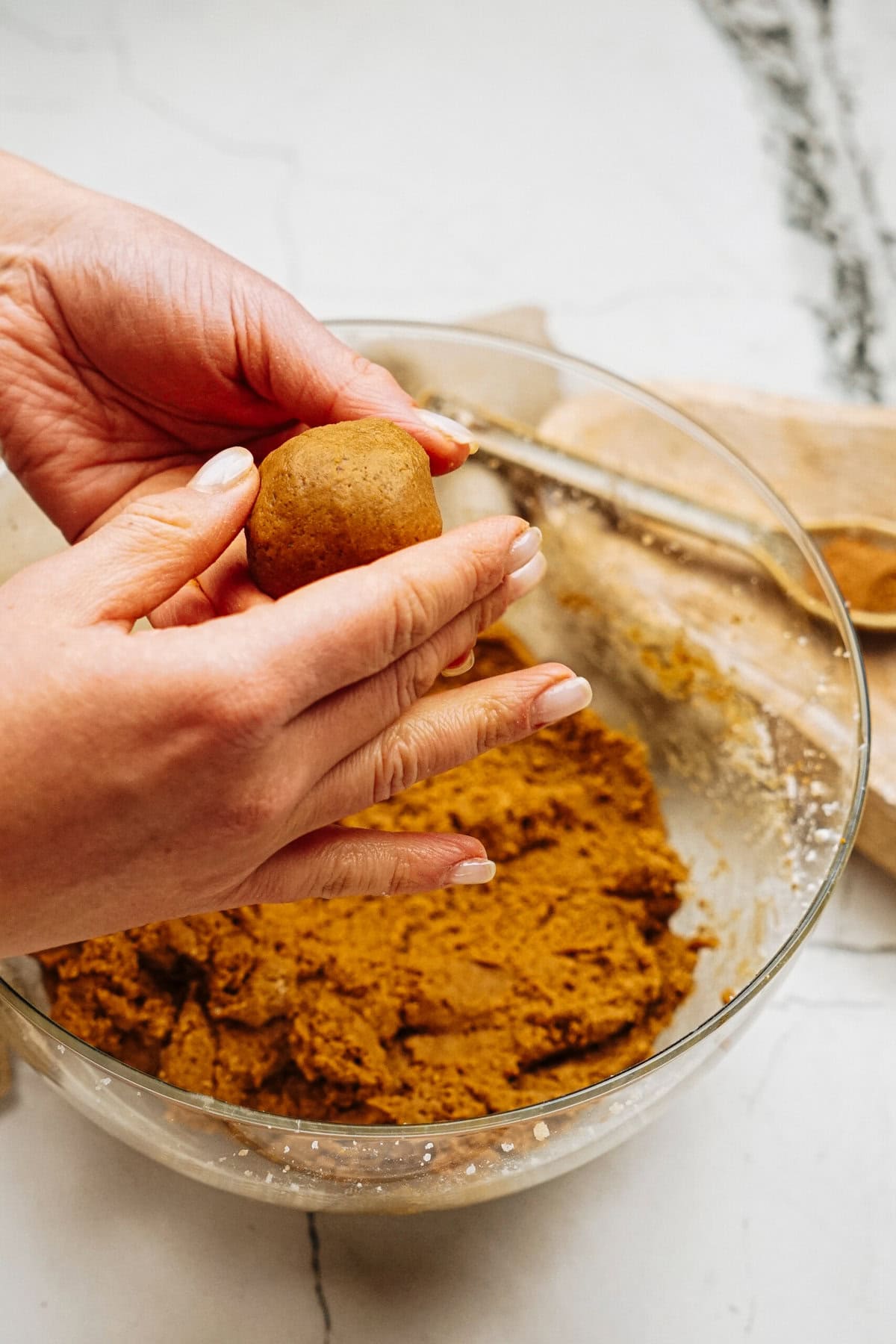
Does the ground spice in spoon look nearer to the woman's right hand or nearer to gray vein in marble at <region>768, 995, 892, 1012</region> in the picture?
gray vein in marble at <region>768, 995, 892, 1012</region>

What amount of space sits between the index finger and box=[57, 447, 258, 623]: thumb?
8cm

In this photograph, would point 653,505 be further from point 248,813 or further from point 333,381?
point 248,813

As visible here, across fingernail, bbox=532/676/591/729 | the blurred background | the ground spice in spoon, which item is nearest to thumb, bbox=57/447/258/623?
fingernail, bbox=532/676/591/729

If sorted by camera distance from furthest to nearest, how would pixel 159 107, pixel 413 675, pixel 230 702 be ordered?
1. pixel 159 107
2. pixel 413 675
3. pixel 230 702

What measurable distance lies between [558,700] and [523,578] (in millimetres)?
153

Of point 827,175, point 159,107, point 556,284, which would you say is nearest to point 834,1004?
point 556,284

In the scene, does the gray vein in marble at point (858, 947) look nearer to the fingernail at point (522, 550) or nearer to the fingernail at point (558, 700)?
the fingernail at point (558, 700)

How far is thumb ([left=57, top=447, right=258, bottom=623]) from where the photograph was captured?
966 mm

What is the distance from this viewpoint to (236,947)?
134 centimetres

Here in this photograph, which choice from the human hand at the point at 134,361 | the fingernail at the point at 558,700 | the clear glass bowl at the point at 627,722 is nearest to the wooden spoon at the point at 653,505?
the clear glass bowl at the point at 627,722

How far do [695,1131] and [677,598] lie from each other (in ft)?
2.49

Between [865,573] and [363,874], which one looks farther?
[865,573]

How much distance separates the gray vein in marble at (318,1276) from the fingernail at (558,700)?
706 mm

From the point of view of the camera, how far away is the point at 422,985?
4.45 feet
